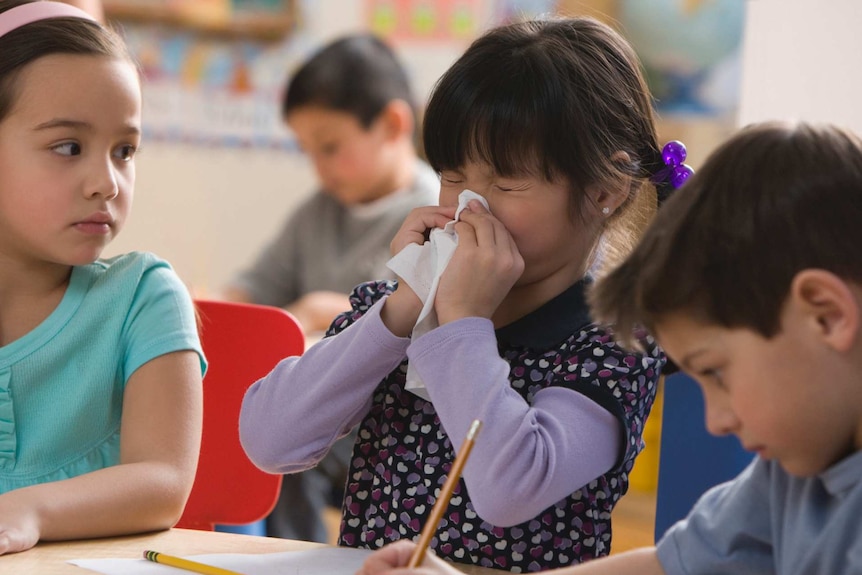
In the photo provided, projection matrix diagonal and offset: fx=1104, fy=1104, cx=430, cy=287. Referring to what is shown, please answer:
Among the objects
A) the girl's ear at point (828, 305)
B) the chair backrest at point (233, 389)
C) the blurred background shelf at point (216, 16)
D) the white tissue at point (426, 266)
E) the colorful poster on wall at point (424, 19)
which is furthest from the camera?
the blurred background shelf at point (216, 16)

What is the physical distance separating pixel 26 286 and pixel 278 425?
0.31 m

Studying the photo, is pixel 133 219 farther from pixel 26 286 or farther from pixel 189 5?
pixel 26 286

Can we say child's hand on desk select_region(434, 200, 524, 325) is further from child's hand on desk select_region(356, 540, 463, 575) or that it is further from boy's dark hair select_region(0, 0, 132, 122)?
boy's dark hair select_region(0, 0, 132, 122)

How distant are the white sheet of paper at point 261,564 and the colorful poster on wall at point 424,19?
103 inches

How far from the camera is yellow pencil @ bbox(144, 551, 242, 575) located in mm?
814

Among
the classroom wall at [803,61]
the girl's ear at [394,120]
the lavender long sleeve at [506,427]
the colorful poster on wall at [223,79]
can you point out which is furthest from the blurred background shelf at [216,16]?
the lavender long sleeve at [506,427]

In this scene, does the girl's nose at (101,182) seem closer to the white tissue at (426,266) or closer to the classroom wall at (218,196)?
the white tissue at (426,266)

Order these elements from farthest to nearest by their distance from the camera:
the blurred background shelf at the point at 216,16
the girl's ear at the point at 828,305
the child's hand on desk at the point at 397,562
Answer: the blurred background shelf at the point at 216,16 < the child's hand on desk at the point at 397,562 < the girl's ear at the point at 828,305

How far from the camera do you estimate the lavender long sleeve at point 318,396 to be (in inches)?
40.5

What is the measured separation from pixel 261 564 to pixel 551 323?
348 millimetres

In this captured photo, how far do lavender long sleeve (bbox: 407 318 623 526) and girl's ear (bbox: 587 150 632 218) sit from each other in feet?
0.59

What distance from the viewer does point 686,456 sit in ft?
3.57

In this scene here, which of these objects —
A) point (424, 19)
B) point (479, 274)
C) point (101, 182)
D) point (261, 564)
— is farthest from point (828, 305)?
point (424, 19)

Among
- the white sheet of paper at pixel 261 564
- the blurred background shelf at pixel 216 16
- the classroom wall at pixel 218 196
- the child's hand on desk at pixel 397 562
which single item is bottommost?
the white sheet of paper at pixel 261 564
